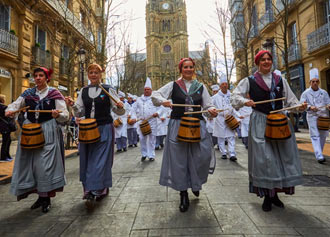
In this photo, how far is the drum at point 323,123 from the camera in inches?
225

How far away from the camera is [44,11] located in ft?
47.9

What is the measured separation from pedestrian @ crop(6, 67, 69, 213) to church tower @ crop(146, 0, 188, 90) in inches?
2794

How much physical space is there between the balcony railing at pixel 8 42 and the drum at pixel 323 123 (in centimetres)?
1458

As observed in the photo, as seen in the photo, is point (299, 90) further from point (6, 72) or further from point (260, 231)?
point (6, 72)

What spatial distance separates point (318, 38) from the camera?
47.2ft

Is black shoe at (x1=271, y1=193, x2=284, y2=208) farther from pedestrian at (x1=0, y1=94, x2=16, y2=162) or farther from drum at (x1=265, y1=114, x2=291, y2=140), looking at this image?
pedestrian at (x1=0, y1=94, x2=16, y2=162)

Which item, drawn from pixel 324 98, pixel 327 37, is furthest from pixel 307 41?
pixel 324 98

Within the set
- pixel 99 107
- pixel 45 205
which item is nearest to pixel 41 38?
pixel 99 107

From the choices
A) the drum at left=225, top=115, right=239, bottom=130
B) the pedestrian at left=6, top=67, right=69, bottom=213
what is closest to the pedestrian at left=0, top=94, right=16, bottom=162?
the pedestrian at left=6, top=67, right=69, bottom=213

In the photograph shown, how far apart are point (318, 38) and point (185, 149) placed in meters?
15.5

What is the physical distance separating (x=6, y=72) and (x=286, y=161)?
1503 centimetres

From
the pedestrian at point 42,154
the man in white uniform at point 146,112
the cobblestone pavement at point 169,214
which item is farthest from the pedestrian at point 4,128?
the pedestrian at point 42,154

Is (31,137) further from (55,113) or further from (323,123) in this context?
(323,123)

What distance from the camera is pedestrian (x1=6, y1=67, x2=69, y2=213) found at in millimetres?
3152
